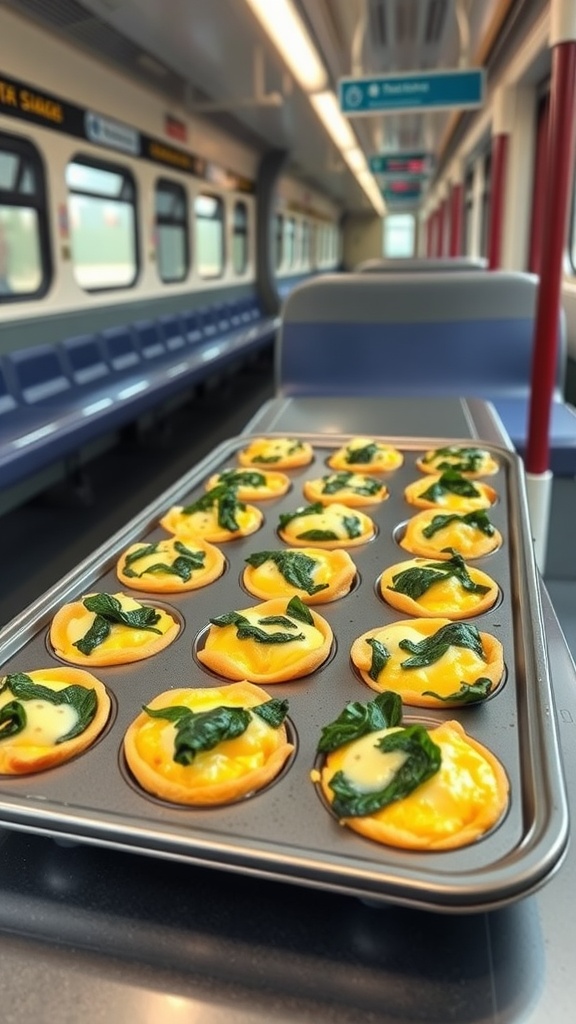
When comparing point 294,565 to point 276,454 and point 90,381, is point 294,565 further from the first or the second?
point 90,381

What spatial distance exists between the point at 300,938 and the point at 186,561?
2.81 ft

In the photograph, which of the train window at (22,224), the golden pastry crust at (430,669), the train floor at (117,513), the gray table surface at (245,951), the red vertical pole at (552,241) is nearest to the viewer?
the gray table surface at (245,951)

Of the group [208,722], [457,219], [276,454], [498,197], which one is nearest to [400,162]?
[457,219]

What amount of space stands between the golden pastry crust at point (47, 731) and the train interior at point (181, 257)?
0.12 m

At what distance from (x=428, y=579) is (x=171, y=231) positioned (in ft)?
24.8

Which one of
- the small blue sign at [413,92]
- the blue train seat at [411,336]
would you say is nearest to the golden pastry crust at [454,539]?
the blue train seat at [411,336]

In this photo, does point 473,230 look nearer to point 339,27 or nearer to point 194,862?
point 339,27

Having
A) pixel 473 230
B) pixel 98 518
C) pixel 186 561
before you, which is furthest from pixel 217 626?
pixel 473 230

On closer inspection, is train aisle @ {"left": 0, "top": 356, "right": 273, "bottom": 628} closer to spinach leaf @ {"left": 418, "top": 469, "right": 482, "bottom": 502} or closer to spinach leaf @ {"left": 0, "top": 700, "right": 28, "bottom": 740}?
spinach leaf @ {"left": 418, "top": 469, "right": 482, "bottom": 502}

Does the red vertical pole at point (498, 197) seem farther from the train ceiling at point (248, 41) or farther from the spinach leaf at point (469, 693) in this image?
the spinach leaf at point (469, 693)

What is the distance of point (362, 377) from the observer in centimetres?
455

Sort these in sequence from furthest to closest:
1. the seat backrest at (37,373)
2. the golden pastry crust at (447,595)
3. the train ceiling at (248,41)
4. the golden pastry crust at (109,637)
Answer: the train ceiling at (248,41) → the seat backrest at (37,373) → the golden pastry crust at (447,595) → the golden pastry crust at (109,637)

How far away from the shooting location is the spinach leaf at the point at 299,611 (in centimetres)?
138

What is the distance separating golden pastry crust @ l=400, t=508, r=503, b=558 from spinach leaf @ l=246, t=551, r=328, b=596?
0.88 feet
